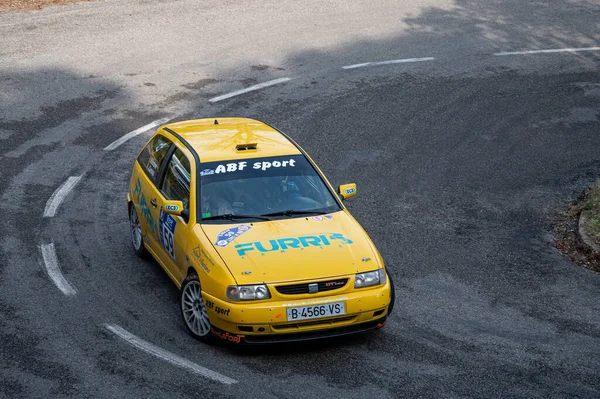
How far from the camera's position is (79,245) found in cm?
1136

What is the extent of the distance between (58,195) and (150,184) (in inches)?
109

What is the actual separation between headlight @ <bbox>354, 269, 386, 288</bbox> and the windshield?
113 centimetres

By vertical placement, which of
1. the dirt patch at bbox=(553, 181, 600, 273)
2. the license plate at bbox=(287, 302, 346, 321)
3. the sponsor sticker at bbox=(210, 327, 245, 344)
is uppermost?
the license plate at bbox=(287, 302, 346, 321)

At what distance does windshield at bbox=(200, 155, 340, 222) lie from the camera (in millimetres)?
9578

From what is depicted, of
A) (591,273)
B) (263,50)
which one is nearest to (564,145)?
(591,273)

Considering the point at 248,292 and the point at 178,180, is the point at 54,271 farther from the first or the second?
the point at 248,292

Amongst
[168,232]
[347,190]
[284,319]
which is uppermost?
[347,190]

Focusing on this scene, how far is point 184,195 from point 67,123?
21.6 ft

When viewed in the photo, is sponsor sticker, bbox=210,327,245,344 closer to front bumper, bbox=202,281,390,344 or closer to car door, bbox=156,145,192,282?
front bumper, bbox=202,281,390,344

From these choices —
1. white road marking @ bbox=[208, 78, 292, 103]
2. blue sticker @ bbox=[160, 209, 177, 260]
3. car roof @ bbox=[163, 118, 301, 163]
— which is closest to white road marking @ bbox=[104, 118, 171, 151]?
white road marking @ bbox=[208, 78, 292, 103]

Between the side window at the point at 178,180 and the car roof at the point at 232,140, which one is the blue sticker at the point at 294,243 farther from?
the car roof at the point at 232,140

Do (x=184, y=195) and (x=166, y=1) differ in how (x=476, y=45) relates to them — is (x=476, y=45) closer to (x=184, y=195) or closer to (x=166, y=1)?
(x=166, y=1)

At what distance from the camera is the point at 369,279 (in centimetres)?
878

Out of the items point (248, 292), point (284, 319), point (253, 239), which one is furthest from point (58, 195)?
point (284, 319)
